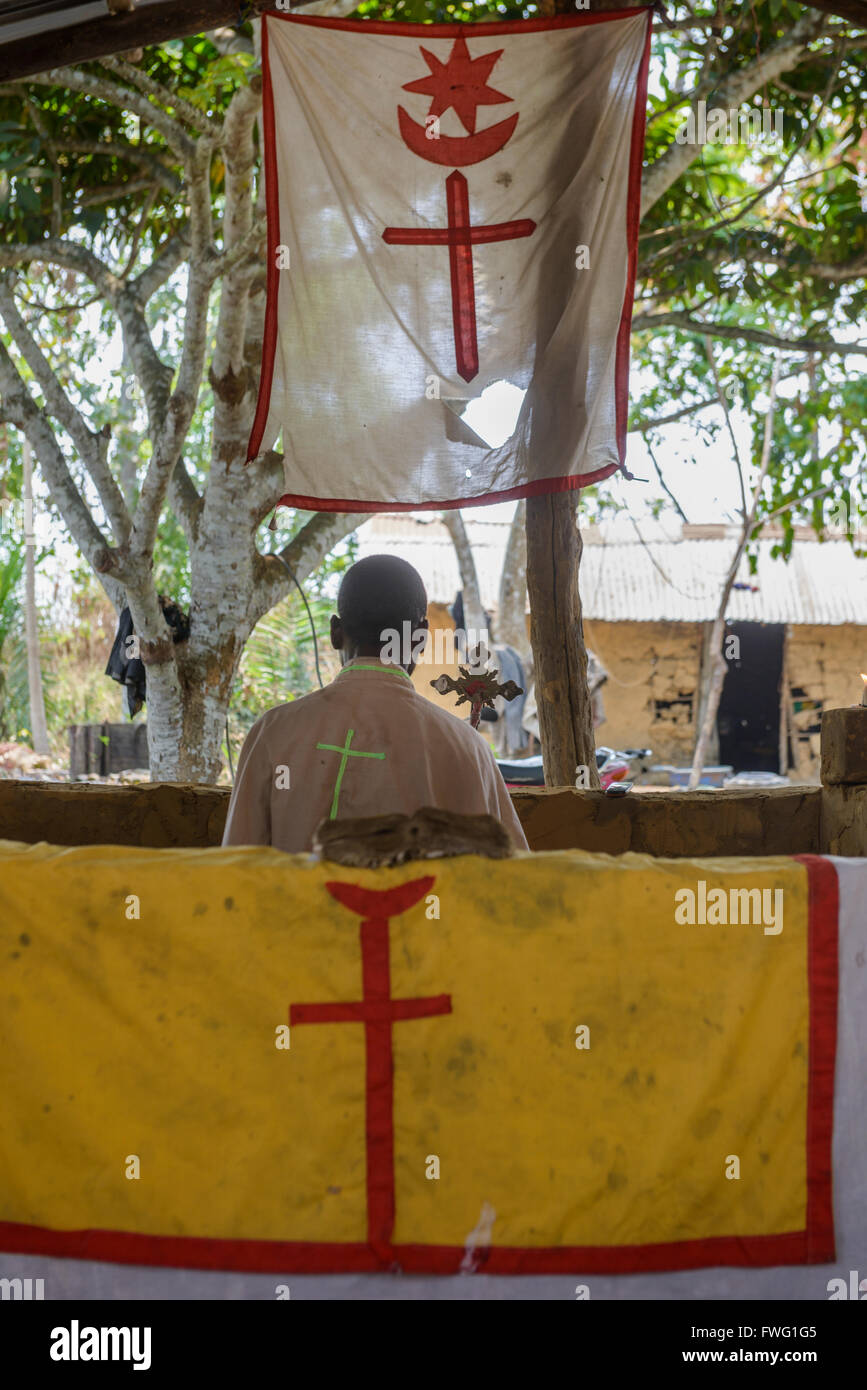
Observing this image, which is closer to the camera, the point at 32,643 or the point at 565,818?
the point at 565,818

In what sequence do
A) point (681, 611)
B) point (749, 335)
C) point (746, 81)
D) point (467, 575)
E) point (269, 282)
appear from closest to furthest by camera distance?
1. point (269, 282)
2. point (746, 81)
3. point (749, 335)
4. point (467, 575)
5. point (681, 611)

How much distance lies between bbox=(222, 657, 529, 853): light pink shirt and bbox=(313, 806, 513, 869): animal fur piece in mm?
538

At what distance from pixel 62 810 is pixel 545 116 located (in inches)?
109

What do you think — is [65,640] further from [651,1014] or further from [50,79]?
[651,1014]

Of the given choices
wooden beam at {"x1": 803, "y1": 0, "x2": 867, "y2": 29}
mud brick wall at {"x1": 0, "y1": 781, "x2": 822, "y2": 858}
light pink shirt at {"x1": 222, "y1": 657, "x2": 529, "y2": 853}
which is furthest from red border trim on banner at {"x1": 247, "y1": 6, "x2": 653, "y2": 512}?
light pink shirt at {"x1": 222, "y1": 657, "x2": 529, "y2": 853}

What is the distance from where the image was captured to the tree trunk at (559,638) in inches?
185

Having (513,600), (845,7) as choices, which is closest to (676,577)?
(513,600)

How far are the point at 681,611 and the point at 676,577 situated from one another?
0.62 metres

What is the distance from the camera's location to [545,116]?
384cm

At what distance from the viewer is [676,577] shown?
13.9 m

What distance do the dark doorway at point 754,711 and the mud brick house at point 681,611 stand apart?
606 mm

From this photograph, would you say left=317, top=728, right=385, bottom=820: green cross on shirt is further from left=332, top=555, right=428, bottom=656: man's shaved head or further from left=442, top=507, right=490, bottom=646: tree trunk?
left=442, top=507, right=490, bottom=646: tree trunk

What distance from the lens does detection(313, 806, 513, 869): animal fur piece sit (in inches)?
81.9

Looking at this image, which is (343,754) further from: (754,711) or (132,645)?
(754,711)
